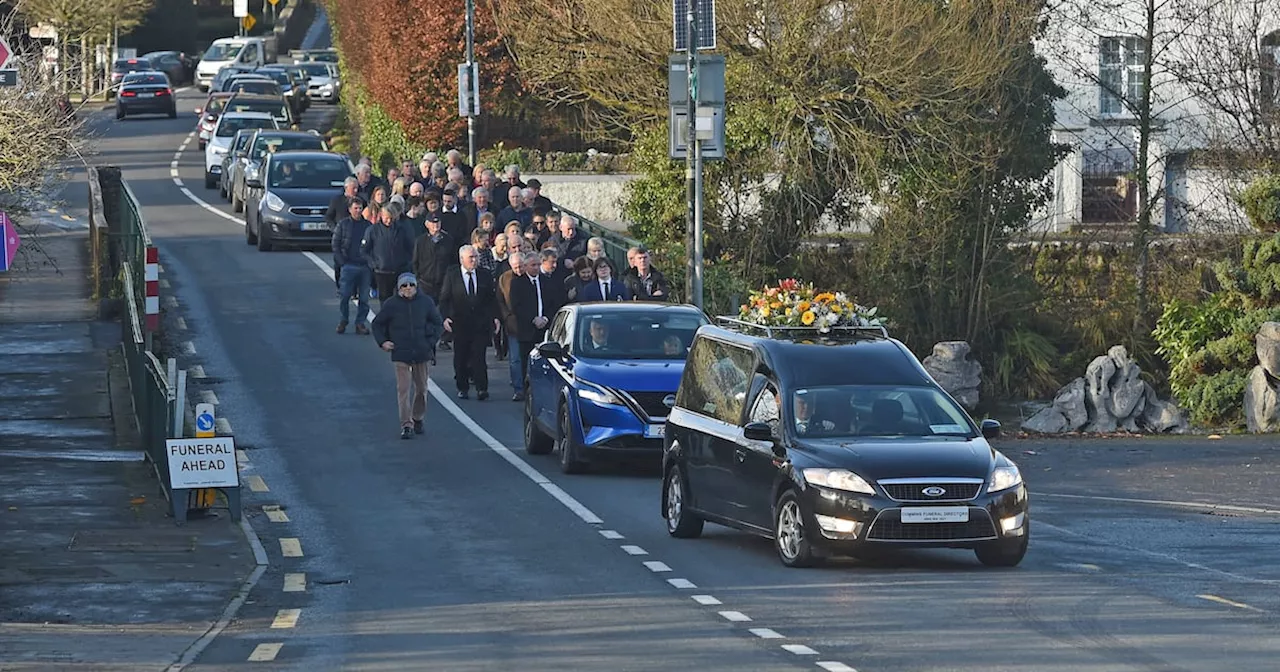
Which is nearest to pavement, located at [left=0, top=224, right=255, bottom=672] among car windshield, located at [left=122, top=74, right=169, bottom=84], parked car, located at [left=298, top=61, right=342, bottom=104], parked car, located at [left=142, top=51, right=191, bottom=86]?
car windshield, located at [left=122, top=74, right=169, bottom=84]

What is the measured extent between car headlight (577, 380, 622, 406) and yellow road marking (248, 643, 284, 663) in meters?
8.07

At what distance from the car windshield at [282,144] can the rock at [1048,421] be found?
675 inches

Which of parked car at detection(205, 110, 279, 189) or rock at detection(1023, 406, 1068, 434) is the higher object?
parked car at detection(205, 110, 279, 189)

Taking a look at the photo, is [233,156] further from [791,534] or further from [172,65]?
[172,65]

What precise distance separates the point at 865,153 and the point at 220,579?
2208 centimetres

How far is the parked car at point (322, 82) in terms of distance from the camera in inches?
3381

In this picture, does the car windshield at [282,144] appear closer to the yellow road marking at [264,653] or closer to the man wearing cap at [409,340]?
the man wearing cap at [409,340]

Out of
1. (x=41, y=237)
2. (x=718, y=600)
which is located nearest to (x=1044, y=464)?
(x=718, y=600)

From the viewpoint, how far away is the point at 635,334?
22.4 m

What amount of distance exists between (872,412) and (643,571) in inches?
79.2

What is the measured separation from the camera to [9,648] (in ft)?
42.9

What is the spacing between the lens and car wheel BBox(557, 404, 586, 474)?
69.5ft

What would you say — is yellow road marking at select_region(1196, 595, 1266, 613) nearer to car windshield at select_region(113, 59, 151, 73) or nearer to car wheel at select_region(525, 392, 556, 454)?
car wheel at select_region(525, 392, 556, 454)

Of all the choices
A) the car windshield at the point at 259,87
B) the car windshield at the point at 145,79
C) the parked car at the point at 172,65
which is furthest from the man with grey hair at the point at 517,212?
the parked car at the point at 172,65
